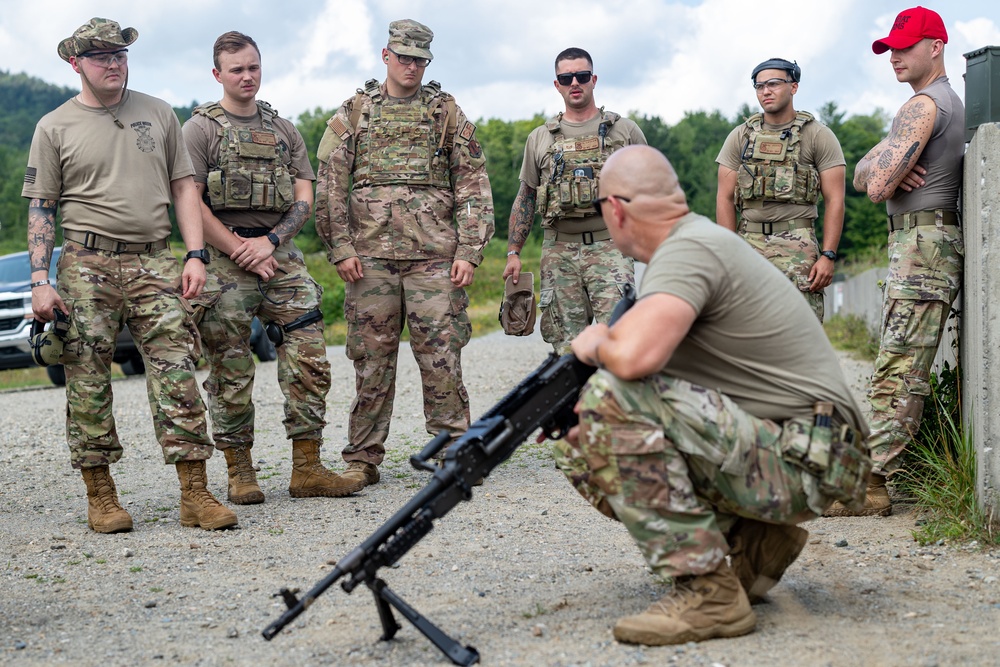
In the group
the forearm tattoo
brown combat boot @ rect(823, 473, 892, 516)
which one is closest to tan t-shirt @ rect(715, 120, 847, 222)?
brown combat boot @ rect(823, 473, 892, 516)

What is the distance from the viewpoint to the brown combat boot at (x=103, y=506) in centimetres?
529

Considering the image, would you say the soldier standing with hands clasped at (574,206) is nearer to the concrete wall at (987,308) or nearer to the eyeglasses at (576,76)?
the eyeglasses at (576,76)

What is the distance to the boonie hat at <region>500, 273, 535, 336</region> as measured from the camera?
681 cm

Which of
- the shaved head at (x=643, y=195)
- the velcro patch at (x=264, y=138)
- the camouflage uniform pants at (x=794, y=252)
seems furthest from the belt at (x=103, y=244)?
the camouflage uniform pants at (x=794, y=252)

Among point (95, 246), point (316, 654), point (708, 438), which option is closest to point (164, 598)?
point (316, 654)

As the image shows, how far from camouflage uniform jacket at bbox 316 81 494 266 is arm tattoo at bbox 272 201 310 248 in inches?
5.3

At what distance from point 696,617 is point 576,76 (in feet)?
13.5

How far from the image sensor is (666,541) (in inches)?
129

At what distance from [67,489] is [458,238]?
9.65ft

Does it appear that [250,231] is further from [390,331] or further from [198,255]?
[390,331]

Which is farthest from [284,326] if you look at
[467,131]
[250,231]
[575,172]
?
[575,172]

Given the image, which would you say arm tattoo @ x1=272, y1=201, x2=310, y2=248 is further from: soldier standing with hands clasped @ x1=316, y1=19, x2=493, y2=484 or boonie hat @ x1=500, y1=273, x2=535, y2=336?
boonie hat @ x1=500, y1=273, x2=535, y2=336

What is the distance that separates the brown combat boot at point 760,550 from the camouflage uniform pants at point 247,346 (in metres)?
2.84

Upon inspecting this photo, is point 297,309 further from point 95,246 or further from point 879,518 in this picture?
point 879,518
